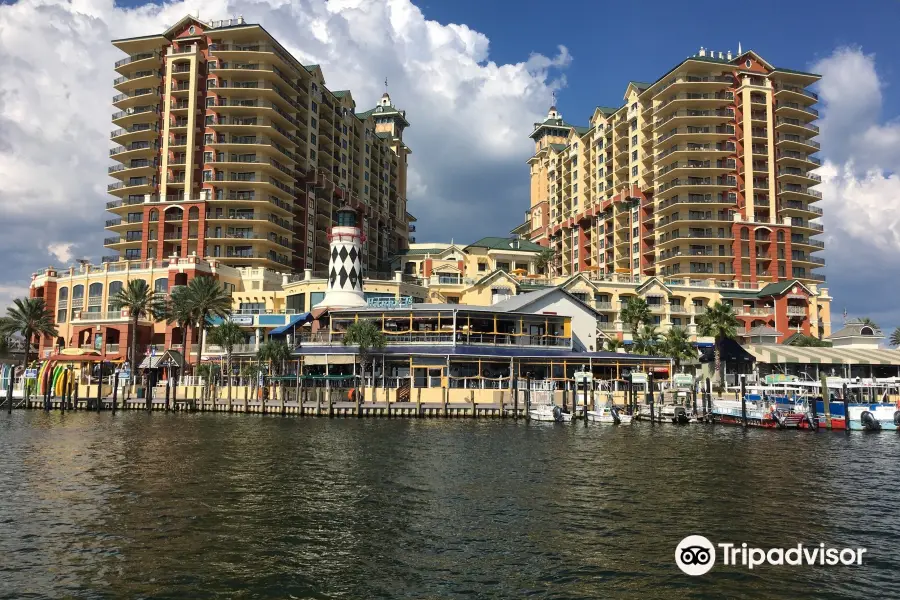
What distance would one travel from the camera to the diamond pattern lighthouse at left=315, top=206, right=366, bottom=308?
7944cm

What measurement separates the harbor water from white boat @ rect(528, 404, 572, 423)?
1293cm

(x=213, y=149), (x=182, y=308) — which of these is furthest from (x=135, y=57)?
(x=182, y=308)

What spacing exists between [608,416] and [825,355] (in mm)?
40261

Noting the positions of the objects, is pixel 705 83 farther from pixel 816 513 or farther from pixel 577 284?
pixel 816 513

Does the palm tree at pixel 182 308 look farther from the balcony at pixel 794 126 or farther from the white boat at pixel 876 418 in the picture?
the balcony at pixel 794 126

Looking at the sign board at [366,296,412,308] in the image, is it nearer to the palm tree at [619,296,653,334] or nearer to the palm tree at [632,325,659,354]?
the palm tree at [632,325,659,354]

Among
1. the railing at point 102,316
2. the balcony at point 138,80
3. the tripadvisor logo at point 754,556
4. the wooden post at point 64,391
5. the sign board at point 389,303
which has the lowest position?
the tripadvisor logo at point 754,556

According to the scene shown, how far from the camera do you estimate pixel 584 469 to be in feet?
112

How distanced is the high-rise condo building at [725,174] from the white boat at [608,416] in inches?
2032

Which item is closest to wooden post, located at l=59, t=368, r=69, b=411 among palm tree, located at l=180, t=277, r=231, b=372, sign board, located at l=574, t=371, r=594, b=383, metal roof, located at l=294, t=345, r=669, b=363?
palm tree, located at l=180, t=277, r=231, b=372

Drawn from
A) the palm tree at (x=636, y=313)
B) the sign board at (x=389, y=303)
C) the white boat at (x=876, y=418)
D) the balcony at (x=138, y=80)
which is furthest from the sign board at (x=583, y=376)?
the balcony at (x=138, y=80)

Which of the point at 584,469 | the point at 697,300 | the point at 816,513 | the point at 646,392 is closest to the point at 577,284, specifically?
the point at 697,300

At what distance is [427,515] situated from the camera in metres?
25.1

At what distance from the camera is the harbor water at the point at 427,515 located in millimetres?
18328
